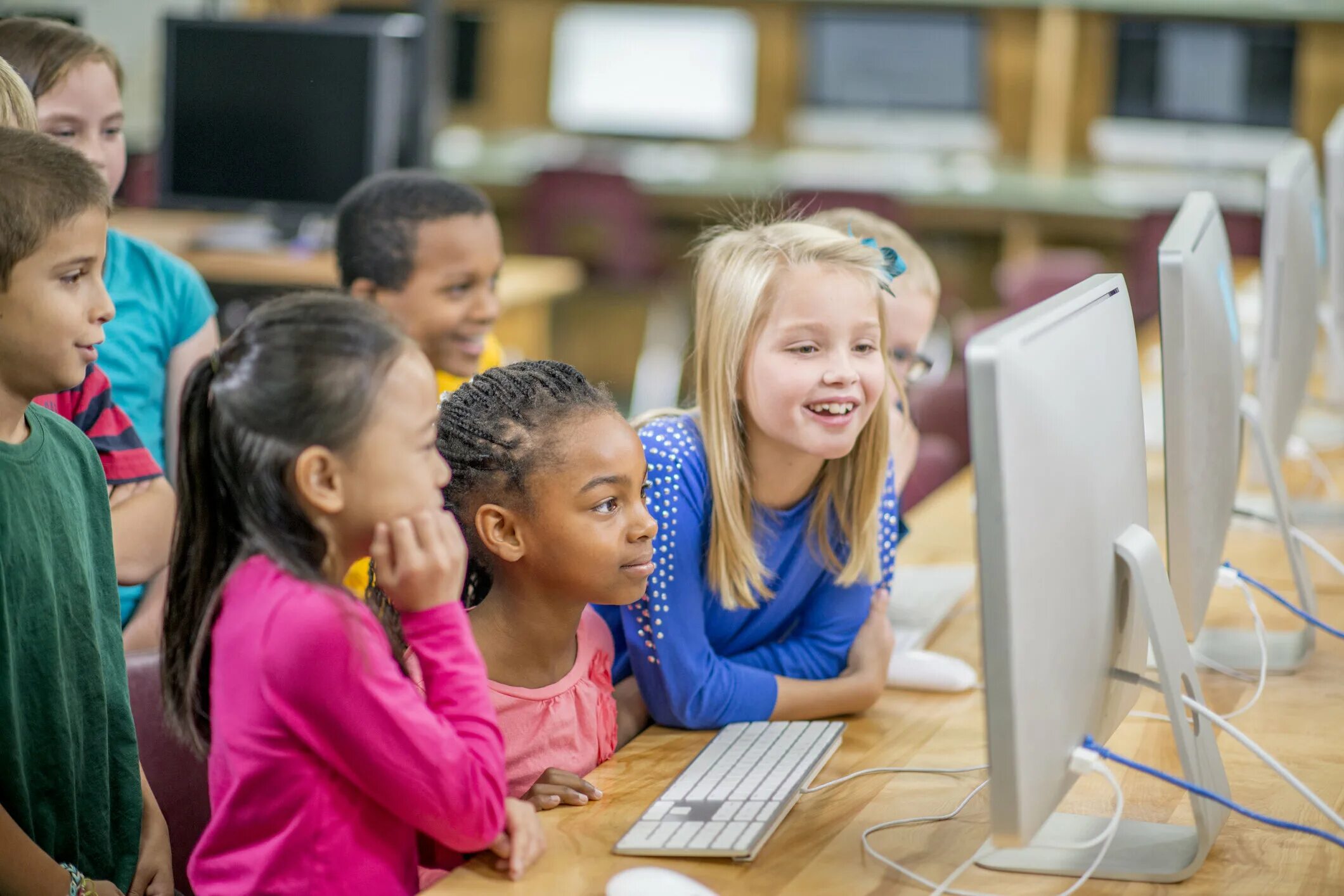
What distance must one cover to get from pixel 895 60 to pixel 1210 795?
18.4 feet

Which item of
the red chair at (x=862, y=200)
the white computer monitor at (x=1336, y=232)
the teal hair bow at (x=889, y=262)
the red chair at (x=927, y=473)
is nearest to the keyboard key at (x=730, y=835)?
the teal hair bow at (x=889, y=262)

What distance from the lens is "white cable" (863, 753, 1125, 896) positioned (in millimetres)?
1127

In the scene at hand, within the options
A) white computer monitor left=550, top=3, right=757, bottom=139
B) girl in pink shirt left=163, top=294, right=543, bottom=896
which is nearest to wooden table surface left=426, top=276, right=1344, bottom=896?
girl in pink shirt left=163, top=294, right=543, bottom=896

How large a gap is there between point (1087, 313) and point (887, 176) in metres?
5.21

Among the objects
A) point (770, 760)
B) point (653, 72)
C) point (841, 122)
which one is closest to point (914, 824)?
point (770, 760)

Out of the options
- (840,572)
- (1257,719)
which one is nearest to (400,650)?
(840,572)

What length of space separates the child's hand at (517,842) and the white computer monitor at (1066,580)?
1.18 ft

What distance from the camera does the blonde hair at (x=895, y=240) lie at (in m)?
1.89

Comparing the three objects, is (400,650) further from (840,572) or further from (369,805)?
(840,572)

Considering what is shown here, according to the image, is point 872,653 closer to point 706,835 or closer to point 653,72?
point 706,835

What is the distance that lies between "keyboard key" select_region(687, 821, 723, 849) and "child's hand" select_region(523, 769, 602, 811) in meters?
0.13

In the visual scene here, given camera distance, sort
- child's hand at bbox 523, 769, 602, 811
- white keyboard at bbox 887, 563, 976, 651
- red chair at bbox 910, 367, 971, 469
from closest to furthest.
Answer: child's hand at bbox 523, 769, 602, 811 → white keyboard at bbox 887, 563, 976, 651 → red chair at bbox 910, 367, 971, 469

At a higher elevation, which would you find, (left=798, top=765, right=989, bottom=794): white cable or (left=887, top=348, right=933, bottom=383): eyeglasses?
(left=887, top=348, right=933, bottom=383): eyeglasses

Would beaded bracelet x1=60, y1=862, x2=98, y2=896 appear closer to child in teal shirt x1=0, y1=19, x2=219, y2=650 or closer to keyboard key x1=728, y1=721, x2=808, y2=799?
keyboard key x1=728, y1=721, x2=808, y2=799
